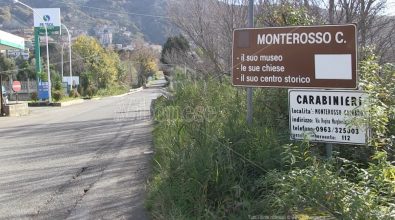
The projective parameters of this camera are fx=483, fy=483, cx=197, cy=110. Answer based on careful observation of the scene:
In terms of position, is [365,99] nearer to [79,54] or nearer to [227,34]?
[227,34]

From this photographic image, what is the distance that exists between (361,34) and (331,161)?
14.9 ft

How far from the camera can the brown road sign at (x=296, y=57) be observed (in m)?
5.24

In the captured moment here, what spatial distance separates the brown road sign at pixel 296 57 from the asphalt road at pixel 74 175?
2.19 meters

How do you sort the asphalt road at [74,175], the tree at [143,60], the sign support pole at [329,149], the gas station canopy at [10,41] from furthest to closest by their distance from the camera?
the tree at [143,60] < the gas station canopy at [10,41] < the asphalt road at [74,175] < the sign support pole at [329,149]

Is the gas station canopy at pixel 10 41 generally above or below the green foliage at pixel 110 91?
above

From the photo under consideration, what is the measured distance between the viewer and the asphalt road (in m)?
6.07

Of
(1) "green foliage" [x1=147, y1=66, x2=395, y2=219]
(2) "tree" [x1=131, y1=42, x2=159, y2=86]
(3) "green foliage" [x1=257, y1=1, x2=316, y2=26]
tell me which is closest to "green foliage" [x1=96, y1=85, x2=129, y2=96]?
(2) "tree" [x1=131, y1=42, x2=159, y2=86]

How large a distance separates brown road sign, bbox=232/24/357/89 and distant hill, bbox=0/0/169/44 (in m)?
72.7

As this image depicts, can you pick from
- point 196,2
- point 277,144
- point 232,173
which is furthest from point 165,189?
point 196,2

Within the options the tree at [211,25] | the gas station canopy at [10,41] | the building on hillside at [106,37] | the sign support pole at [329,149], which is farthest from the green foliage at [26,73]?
the sign support pole at [329,149]

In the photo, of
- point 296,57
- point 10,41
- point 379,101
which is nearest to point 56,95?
point 10,41

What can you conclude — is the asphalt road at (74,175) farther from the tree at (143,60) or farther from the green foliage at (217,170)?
the tree at (143,60)

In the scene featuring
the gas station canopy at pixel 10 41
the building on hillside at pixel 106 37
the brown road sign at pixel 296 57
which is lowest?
the brown road sign at pixel 296 57

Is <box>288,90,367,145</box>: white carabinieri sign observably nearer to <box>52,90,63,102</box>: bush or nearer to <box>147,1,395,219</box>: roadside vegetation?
<box>147,1,395,219</box>: roadside vegetation
